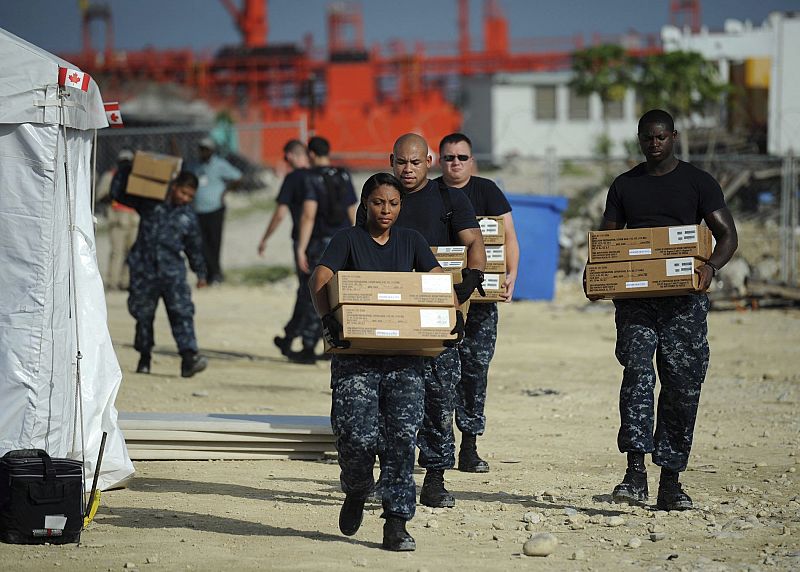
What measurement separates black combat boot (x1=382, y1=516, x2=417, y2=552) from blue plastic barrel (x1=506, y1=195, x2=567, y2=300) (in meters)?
12.2

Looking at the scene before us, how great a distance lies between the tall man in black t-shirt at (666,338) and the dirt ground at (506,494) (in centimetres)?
29

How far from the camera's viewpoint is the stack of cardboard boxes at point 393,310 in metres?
5.52

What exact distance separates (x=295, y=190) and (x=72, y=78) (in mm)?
5554

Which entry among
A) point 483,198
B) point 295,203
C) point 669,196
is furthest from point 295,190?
point 669,196

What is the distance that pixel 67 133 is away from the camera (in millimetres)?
6613

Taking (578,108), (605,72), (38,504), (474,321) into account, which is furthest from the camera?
(578,108)

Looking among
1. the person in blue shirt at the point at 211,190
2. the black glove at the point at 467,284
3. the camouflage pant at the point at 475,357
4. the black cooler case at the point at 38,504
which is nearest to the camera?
the black cooler case at the point at 38,504

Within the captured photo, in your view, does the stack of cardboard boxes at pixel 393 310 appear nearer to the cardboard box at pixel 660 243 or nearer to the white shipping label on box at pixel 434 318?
the white shipping label on box at pixel 434 318

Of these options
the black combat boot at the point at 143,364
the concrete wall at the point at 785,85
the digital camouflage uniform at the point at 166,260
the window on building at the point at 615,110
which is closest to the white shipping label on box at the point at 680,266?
the digital camouflage uniform at the point at 166,260

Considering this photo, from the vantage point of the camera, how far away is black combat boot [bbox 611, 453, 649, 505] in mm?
6582

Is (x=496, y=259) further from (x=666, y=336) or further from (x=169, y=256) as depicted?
(x=169, y=256)

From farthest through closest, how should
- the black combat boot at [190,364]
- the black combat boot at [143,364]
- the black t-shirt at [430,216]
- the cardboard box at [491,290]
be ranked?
the black combat boot at [143,364] < the black combat boot at [190,364] < the cardboard box at [491,290] < the black t-shirt at [430,216]

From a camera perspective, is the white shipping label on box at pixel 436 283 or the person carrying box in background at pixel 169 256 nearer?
the white shipping label on box at pixel 436 283

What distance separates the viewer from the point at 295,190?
471 inches
